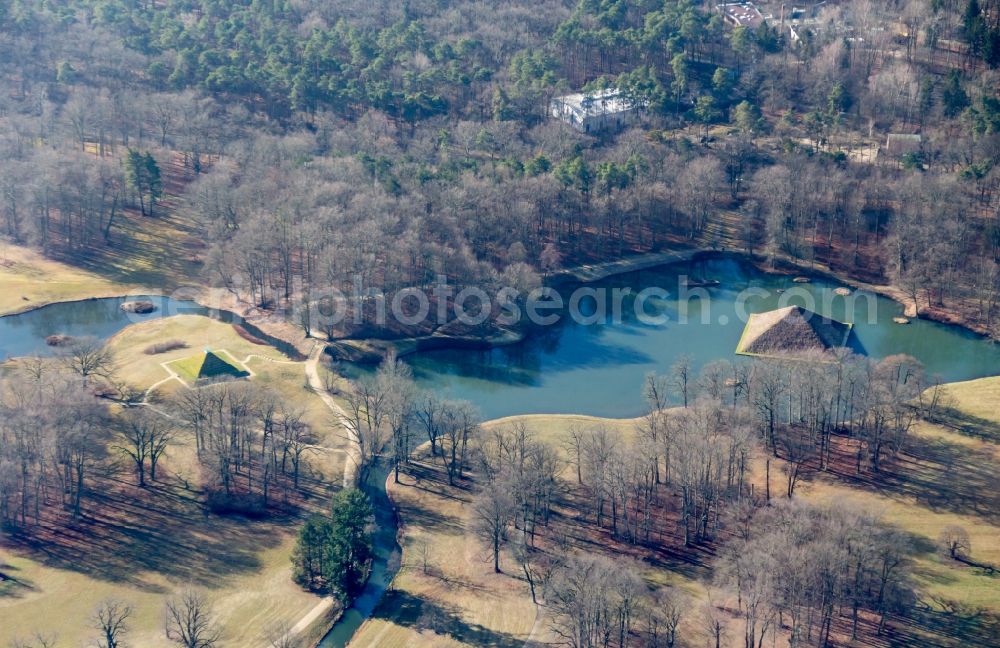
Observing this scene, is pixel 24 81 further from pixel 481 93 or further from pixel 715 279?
pixel 715 279

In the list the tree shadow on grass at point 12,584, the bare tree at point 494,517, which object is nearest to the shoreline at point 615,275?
the bare tree at point 494,517

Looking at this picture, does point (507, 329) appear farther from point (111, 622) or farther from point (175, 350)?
point (111, 622)

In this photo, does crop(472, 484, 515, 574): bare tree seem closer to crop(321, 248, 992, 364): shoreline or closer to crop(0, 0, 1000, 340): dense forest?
crop(321, 248, 992, 364): shoreline

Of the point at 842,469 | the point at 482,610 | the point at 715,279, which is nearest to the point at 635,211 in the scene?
the point at 715,279

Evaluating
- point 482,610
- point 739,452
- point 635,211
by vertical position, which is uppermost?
point 635,211

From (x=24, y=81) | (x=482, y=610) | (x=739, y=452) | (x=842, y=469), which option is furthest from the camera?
(x=24, y=81)

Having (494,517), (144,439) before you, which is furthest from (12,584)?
(494,517)
